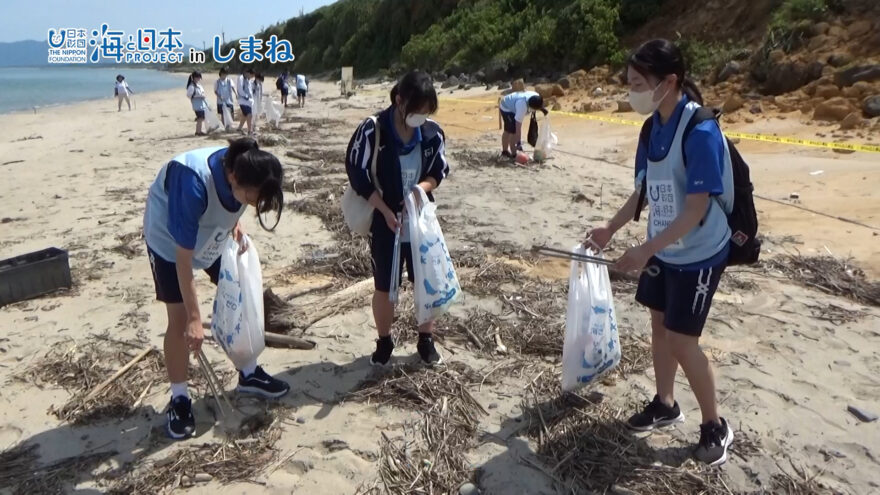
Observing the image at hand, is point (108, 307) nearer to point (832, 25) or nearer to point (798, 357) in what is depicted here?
point (798, 357)

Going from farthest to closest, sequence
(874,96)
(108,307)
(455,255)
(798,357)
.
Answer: (874,96), (455,255), (108,307), (798,357)

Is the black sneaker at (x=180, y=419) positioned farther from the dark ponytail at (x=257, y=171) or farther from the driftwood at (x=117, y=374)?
the dark ponytail at (x=257, y=171)

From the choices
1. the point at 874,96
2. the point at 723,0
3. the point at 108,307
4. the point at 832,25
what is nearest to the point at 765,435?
the point at 108,307

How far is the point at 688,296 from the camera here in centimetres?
252

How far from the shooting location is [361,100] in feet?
77.7

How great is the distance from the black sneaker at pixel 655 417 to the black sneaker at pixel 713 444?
233 mm

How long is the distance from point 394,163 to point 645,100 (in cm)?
128

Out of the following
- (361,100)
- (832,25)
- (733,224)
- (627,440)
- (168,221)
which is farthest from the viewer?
(361,100)

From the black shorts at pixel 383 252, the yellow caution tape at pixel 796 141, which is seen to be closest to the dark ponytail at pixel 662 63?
the black shorts at pixel 383 252

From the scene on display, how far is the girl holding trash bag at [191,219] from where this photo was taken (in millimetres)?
2543

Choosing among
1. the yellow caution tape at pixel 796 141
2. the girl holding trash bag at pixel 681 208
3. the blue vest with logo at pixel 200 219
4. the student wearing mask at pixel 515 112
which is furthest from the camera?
the student wearing mask at pixel 515 112

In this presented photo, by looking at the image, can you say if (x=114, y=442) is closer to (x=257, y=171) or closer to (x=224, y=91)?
(x=257, y=171)

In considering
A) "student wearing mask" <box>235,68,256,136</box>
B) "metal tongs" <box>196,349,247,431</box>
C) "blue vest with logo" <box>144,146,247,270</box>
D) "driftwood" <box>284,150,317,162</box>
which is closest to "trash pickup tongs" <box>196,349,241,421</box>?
"metal tongs" <box>196,349,247,431</box>

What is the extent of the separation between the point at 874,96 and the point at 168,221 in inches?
456
